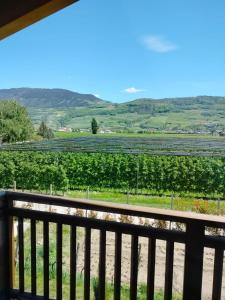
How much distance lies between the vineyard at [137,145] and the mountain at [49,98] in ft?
1.28

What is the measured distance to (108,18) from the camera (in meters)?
4.43

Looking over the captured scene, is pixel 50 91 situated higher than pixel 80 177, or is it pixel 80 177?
pixel 50 91

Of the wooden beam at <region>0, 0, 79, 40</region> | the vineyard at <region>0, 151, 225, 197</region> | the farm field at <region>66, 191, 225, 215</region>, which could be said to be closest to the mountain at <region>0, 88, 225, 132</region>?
the vineyard at <region>0, 151, 225, 197</region>

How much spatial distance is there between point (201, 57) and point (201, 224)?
9.81 ft

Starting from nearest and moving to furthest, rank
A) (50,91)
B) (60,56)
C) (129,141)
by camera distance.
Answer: (129,141) < (50,91) < (60,56)

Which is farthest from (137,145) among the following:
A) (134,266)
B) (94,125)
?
(134,266)

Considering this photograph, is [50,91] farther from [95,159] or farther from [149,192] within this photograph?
[149,192]

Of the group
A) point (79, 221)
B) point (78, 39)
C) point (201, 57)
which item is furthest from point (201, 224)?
point (78, 39)

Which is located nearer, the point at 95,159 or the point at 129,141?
the point at 129,141

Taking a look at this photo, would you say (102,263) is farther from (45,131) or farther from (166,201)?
(166,201)

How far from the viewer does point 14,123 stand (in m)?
3.40

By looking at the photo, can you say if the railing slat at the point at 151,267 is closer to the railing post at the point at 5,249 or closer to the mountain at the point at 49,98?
the railing post at the point at 5,249

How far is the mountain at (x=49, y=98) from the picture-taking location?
11.8 feet

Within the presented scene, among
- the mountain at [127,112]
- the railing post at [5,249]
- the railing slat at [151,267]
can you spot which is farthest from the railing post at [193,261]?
the mountain at [127,112]
